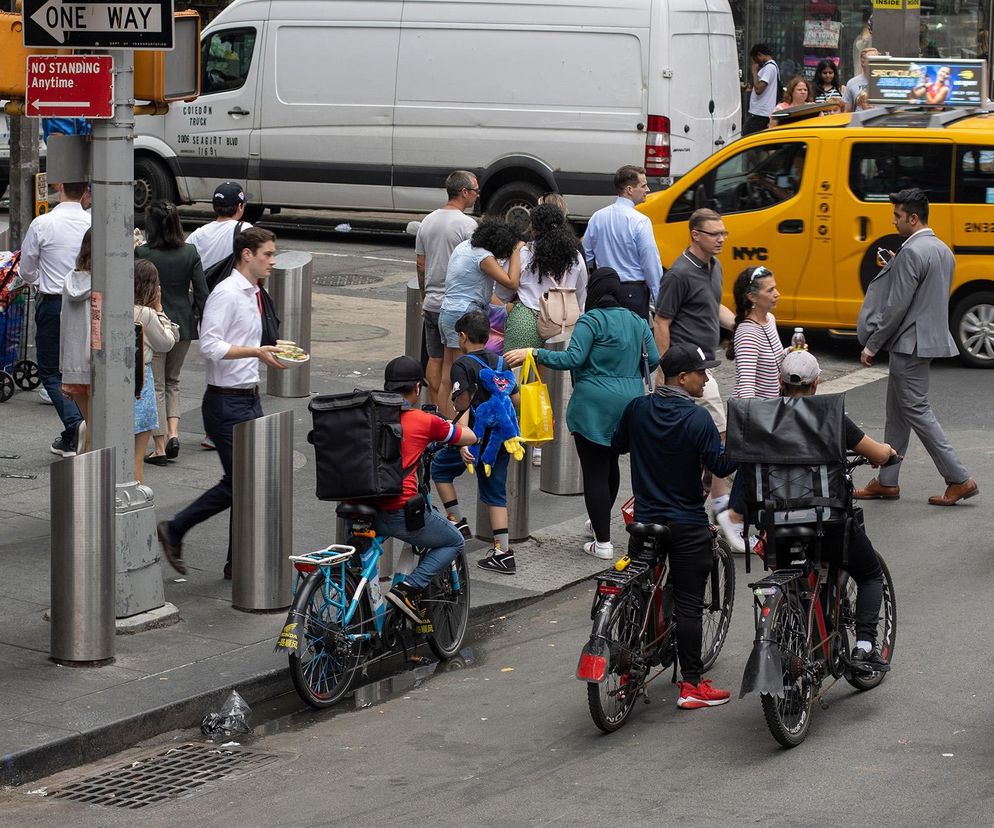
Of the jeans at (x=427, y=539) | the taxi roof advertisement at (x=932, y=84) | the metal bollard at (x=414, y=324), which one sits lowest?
the jeans at (x=427, y=539)

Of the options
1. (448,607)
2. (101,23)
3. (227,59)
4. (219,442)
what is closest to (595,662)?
(448,607)

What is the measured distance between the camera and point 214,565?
9.02 m

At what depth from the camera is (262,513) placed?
26.7ft

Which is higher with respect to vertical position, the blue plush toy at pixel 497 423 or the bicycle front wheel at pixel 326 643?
the blue plush toy at pixel 497 423

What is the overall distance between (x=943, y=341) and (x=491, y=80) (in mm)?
9878

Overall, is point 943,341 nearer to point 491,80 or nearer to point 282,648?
point 282,648

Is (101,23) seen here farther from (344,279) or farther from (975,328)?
(344,279)

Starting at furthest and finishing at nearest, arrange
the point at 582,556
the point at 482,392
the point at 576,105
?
the point at 576,105 → the point at 582,556 → the point at 482,392

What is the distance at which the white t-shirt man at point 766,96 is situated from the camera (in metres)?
23.3

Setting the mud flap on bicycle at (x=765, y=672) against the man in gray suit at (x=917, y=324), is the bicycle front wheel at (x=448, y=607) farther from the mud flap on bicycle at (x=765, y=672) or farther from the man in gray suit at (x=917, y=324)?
the man in gray suit at (x=917, y=324)

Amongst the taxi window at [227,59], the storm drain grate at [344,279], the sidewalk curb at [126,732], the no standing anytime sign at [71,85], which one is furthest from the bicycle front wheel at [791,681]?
the taxi window at [227,59]

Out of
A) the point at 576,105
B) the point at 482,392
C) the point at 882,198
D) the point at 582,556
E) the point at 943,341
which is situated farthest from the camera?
the point at 576,105

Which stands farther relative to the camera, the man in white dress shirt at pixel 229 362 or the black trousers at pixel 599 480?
the black trousers at pixel 599 480

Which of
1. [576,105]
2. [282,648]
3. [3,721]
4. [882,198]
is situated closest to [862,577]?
[282,648]
